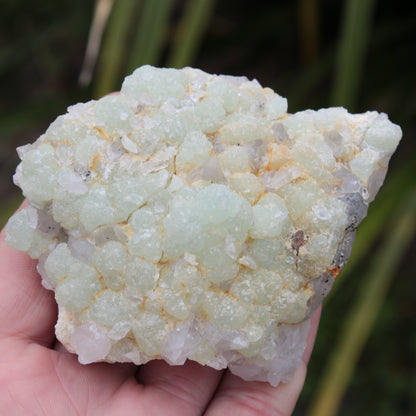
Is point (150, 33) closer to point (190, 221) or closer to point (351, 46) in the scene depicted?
point (351, 46)

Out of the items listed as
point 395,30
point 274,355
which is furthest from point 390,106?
point 274,355

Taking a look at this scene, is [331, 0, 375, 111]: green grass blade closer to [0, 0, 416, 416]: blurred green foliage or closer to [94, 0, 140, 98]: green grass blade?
[0, 0, 416, 416]: blurred green foliage

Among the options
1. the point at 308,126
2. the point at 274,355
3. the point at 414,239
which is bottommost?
the point at 274,355

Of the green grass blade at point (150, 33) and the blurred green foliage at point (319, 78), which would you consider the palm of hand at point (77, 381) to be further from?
the green grass blade at point (150, 33)

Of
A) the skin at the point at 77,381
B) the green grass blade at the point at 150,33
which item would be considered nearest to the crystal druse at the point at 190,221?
the skin at the point at 77,381

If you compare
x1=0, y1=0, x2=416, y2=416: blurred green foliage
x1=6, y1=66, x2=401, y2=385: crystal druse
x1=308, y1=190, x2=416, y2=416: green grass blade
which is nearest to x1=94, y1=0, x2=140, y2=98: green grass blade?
x1=0, y1=0, x2=416, y2=416: blurred green foliage

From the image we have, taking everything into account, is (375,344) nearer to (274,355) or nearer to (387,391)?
(387,391)
